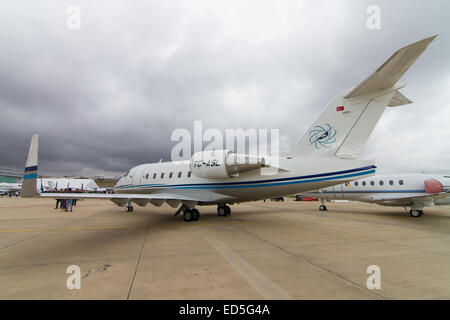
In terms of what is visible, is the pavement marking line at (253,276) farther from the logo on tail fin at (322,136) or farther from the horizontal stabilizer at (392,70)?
the horizontal stabilizer at (392,70)

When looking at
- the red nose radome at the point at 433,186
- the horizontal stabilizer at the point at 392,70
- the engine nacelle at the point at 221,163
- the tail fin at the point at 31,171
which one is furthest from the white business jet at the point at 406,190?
the tail fin at the point at 31,171

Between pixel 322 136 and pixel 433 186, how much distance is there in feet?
28.7

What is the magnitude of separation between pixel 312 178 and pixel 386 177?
868 cm

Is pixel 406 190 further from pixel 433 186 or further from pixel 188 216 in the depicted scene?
pixel 188 216

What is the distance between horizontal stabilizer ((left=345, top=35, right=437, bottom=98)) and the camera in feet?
14.8

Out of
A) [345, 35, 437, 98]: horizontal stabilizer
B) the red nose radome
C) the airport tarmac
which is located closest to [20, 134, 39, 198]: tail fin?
the airport tarmac

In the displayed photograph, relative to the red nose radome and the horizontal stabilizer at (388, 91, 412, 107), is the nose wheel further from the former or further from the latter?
the red nose radome

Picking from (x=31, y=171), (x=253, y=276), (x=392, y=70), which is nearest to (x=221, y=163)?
(x=253, y=276)
